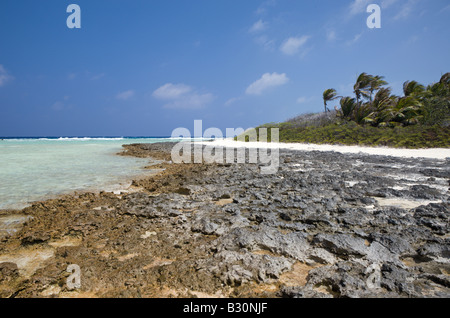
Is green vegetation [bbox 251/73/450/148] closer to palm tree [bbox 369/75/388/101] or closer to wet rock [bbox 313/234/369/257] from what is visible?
palm tree [bbox 369/75/388/101]

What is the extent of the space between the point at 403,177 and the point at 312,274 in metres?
6.13

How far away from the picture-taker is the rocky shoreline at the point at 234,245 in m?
2.04

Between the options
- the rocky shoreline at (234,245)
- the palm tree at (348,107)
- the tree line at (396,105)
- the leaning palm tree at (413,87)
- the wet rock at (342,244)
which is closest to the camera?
the rocky shoreline at (234,245)

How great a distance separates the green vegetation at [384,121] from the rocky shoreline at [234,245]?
49.4ft

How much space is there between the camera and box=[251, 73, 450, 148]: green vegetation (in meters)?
17.0

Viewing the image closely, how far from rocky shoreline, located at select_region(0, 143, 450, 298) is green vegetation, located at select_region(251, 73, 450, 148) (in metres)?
15.1

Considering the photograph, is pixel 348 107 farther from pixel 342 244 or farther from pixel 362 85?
pixel 342 244

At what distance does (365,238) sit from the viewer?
9.75 feet

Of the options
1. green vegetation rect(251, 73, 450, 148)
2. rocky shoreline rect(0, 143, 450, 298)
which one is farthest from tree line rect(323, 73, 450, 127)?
rocky shoreline rect(0, 143, 450, 298)

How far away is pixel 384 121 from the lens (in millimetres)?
22469

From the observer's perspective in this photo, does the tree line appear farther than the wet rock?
Yes

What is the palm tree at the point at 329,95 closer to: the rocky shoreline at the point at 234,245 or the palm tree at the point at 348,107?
the palm tree at the point at 348,107

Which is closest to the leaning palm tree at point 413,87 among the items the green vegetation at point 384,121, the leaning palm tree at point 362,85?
the green vegetation at point 384,121
